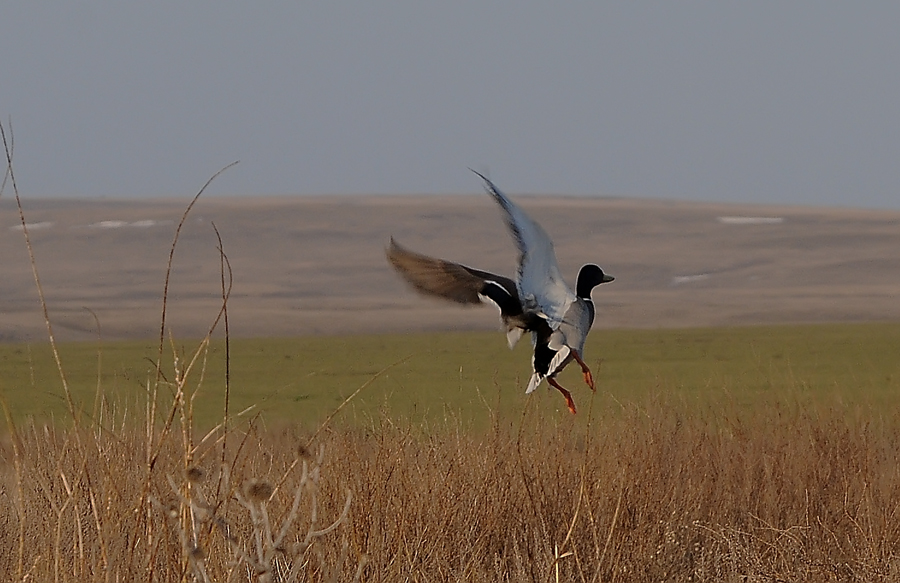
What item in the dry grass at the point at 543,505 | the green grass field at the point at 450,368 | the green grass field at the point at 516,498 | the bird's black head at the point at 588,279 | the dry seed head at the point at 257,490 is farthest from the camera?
the green grass field at the point at 450,368

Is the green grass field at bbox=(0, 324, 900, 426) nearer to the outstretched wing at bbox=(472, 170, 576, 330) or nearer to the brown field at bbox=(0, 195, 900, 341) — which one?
the outstretched wing at bbox=(472, 170, 576, 330)

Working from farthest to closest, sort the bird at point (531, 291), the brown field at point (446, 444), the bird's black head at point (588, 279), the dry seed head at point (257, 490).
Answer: the bird's black head at point (588, 279) < the bird at point (531, 291) < the brown field at point (446, 444) < the dry seed head at point (257, 490)

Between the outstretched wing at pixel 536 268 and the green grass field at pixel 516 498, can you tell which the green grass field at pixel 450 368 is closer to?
the green grass field at pixel 516 498

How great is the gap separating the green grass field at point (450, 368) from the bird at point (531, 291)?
4400mm

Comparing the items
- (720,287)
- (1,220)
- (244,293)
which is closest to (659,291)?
(720,287)

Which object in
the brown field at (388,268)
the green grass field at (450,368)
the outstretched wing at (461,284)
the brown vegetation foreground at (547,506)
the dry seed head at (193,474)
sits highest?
the outstretched wing at (461,284)

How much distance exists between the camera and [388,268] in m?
57.3

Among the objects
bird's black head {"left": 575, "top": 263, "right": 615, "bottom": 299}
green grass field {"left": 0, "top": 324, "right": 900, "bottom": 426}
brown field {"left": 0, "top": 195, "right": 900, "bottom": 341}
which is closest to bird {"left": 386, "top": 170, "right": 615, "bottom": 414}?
bird's black head {"left": 575, "top": 263, "right": 615, "bottom": 299}

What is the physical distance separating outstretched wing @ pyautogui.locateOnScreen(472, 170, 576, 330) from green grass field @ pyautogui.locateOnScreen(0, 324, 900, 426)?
14.8ft

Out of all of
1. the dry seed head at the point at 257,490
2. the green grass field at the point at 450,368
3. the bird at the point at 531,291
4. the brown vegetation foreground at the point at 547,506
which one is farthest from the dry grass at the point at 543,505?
the green grass field at the point at 450,368

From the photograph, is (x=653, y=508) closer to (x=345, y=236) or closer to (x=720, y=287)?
(x=720, y=287)

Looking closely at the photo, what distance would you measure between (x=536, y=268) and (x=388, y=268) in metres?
53.5

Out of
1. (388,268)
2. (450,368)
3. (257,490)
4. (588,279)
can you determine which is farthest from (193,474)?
(388,268)

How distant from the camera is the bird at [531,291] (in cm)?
390
